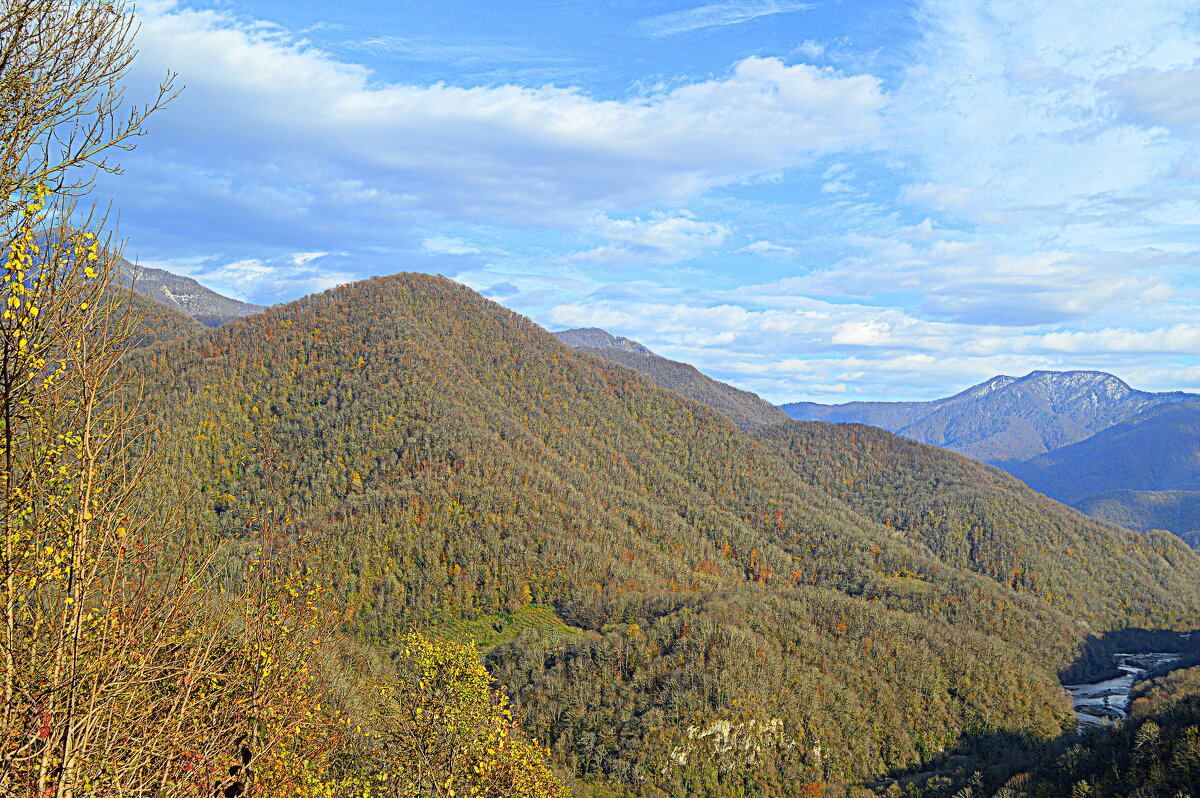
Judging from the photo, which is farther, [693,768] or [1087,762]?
[693,768]

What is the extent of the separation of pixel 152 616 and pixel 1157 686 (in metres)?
231

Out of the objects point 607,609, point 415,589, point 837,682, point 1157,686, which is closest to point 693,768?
point 837,682

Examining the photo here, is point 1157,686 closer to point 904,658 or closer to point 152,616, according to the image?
point 904,658

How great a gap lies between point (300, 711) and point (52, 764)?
420 inches

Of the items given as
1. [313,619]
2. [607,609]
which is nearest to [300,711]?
[313,619]

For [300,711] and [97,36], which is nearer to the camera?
[97,36]

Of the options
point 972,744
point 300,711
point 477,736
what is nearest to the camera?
point 300,711

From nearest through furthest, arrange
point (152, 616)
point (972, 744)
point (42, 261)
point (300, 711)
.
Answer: point (42, 261), point (152, 616), point (300, 711), point (972, 744)

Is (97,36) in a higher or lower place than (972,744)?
higher

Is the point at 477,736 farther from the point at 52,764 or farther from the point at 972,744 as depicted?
the point at 972,744

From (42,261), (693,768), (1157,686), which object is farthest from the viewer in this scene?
(1157,686)

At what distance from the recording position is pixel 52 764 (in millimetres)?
12555

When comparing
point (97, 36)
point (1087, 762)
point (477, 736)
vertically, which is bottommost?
point (1087, 762)

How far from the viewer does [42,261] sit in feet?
39.1
